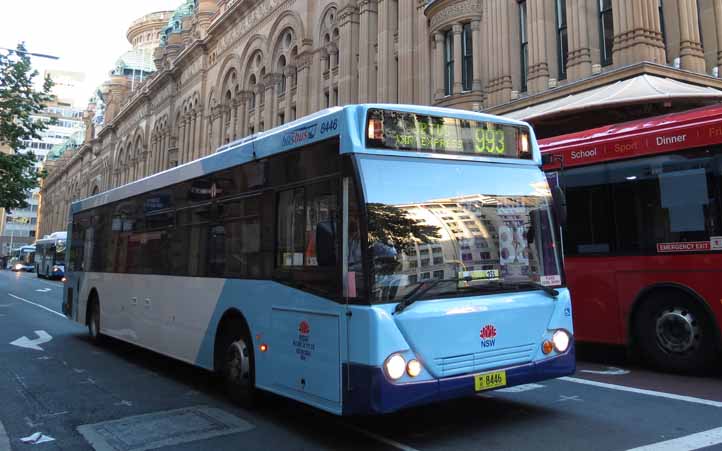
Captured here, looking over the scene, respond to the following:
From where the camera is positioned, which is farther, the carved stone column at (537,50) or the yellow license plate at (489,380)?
the carved stone column at (537,50)

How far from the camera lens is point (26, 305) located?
66.3 ft

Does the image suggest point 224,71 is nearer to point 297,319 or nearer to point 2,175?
point 2,175

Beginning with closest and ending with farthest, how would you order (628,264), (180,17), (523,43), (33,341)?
(628,264) < (33,341) < (523,43) < (180,17)

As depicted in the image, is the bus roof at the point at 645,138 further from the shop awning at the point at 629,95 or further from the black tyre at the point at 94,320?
the black tyre at the point at 94,320

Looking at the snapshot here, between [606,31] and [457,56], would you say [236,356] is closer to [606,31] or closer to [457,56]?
[606,31]

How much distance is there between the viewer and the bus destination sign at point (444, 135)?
16.0 ft

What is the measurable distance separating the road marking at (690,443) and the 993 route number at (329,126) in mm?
3749

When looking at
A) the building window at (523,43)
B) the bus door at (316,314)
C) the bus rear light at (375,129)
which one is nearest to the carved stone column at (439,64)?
the building window at (523,43)

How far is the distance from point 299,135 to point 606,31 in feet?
47.8

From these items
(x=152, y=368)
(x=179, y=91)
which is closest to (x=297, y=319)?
(x=152, y=368)

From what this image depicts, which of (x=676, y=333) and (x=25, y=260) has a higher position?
(x=25, y=260)

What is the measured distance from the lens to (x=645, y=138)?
8094mm

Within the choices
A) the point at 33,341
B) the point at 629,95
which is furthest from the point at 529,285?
the point at 33,341

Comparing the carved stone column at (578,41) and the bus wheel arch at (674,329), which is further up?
the carved stone column at (578,41)
